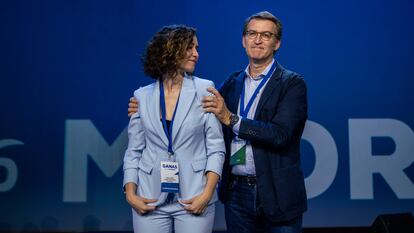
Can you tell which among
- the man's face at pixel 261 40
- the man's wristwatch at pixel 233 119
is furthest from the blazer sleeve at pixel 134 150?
the man's face at pixel 261 40

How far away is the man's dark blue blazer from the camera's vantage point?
2268 mm

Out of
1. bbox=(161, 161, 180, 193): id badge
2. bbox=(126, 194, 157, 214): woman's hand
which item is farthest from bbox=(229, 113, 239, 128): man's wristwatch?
bbox=(126, 194, 157, 214): woman's hand

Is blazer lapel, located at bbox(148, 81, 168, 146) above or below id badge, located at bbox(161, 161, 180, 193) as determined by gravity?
above

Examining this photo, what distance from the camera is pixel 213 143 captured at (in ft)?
6.82

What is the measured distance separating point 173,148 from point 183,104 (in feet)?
0.59

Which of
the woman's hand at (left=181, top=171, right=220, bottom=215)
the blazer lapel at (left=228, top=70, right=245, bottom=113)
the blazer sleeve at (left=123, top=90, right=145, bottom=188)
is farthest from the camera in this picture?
the blazer lapel at (left=228, top=70, right=245, bottom=113)

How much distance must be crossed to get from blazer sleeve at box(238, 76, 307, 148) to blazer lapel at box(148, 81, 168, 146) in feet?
1.26

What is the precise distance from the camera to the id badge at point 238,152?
92.3 inches

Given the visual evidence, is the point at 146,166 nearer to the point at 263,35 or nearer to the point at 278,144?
the point at 278,144

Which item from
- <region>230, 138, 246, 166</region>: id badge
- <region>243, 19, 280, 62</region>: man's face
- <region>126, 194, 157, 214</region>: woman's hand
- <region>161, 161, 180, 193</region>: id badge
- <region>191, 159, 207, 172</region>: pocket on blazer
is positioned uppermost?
<region>243, 19, 280, 62</region>: man's face

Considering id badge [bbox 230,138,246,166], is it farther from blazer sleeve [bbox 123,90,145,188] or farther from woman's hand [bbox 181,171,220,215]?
blazer sleeve [bbox 123,90,145,188]

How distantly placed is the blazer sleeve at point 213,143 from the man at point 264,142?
10 cm

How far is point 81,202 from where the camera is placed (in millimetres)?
4195

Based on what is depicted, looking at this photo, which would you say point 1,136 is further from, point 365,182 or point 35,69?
point 365,182
